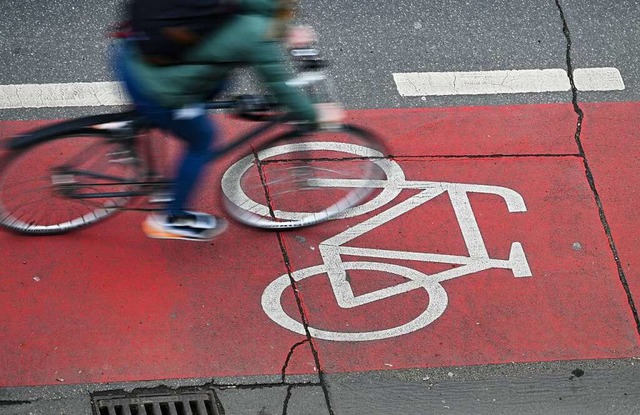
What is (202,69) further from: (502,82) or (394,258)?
(502,82)

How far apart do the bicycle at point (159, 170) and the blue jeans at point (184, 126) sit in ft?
0.30

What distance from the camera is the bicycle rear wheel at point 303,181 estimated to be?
18.0 ft

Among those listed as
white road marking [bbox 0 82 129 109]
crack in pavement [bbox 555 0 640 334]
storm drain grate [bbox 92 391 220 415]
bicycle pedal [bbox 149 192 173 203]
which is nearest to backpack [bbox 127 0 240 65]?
bicycle pedal [bbox 149 192 173 203]

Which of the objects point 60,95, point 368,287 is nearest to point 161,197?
point 368,287

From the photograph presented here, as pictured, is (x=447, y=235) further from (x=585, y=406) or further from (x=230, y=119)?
(x=230, y=119)

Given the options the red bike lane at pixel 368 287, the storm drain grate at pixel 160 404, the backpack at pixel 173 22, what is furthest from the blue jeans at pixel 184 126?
the storm drain grate at pixel 160 404

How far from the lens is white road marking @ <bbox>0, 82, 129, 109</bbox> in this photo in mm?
6055

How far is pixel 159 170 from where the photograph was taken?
16.9 feet

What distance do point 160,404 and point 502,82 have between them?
335cm

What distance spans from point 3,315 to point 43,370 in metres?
0.43

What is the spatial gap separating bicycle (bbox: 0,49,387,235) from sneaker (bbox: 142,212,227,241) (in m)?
0.12

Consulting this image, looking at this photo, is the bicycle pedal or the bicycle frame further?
the bicycle pedal

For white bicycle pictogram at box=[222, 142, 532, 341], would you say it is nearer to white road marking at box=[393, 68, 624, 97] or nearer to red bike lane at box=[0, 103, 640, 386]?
red bike lane at box=[0, 103, 640, 386]

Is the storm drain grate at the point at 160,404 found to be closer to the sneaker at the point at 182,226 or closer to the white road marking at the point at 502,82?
the sneaker at the point at 182,226
